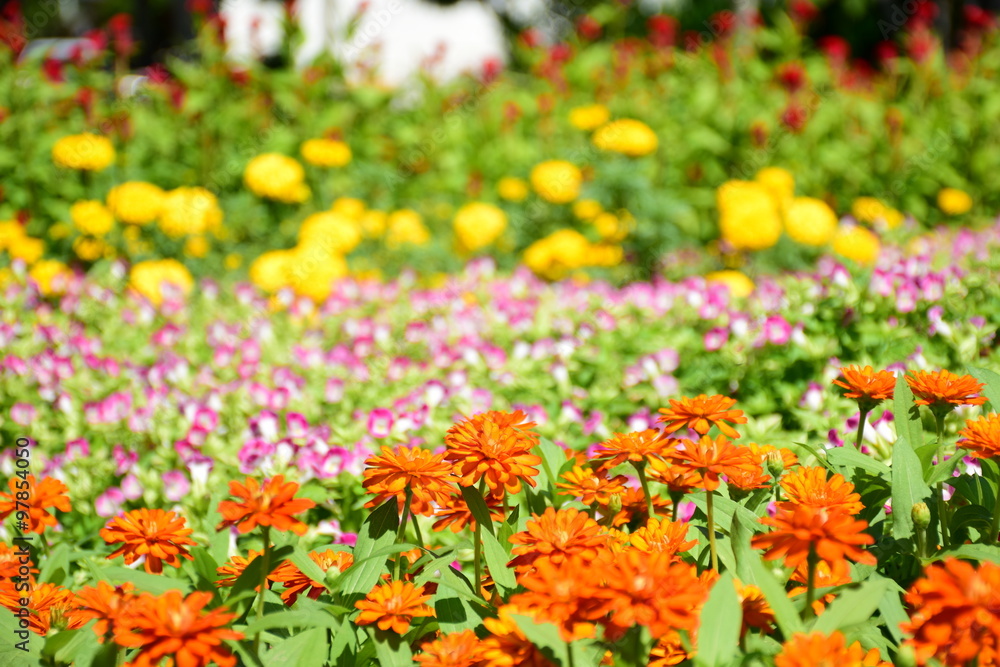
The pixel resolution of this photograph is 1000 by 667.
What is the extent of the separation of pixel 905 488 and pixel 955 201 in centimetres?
475

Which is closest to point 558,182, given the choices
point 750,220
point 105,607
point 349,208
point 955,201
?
point 750,220

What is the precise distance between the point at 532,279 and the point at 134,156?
2.52 meters

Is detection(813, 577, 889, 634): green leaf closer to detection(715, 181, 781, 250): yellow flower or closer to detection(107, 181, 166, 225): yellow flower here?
detection(715, 181, 781, 250): yellow flower

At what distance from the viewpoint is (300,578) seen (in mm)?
1297

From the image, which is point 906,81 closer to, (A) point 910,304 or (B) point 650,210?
(B) point 650,210

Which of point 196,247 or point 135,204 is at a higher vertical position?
point 135,204

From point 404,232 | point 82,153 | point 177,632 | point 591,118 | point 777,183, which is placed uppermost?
point 177,632

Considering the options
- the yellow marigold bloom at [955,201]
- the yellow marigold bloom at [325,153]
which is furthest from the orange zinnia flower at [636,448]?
the yellow marigold bloom at [955,201]

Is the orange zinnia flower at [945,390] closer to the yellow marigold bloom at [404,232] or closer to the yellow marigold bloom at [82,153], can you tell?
the yellow marigold bloom at [404,232]

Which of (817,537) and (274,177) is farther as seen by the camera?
(274,177)

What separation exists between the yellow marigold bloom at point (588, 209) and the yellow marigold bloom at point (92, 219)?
252cm

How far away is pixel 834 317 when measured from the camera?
2.53m

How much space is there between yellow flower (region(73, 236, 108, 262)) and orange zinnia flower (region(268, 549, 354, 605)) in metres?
3.55

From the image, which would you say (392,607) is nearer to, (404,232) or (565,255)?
(565,255)
